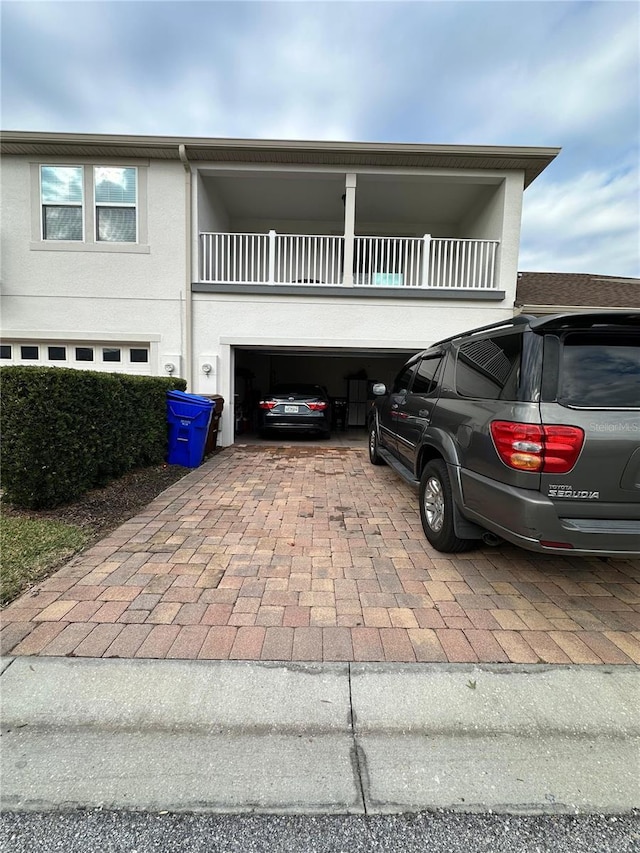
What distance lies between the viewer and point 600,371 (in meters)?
2.52

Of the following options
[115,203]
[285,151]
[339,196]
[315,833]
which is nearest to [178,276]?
[115,203]

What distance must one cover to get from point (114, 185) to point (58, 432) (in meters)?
6.93

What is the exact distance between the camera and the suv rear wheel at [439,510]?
3486 millimetres

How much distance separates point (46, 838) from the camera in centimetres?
148

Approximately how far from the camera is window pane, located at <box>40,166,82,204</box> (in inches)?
340

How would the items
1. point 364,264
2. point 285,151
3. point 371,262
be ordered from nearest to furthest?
point 285,151 → point 371,262 → point 364,264

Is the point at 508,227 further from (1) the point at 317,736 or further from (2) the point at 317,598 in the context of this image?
(1) the point at 317,736

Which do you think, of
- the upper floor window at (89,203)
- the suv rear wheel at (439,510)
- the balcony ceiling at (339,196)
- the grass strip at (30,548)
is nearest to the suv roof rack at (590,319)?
the suv rear wheel at (439,510)

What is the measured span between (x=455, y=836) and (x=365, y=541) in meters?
2.53

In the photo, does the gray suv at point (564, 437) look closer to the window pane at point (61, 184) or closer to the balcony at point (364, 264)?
the balcony at point (364, 264)

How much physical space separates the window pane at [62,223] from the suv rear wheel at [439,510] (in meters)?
9.04

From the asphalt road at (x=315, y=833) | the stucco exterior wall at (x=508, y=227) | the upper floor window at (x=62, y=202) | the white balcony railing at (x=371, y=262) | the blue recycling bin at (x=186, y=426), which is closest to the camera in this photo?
the asphalt road at (x=315, y=833)

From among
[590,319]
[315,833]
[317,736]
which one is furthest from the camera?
[590,319]

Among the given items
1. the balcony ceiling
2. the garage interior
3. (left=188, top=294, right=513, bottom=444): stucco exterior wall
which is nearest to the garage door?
the garage interior
